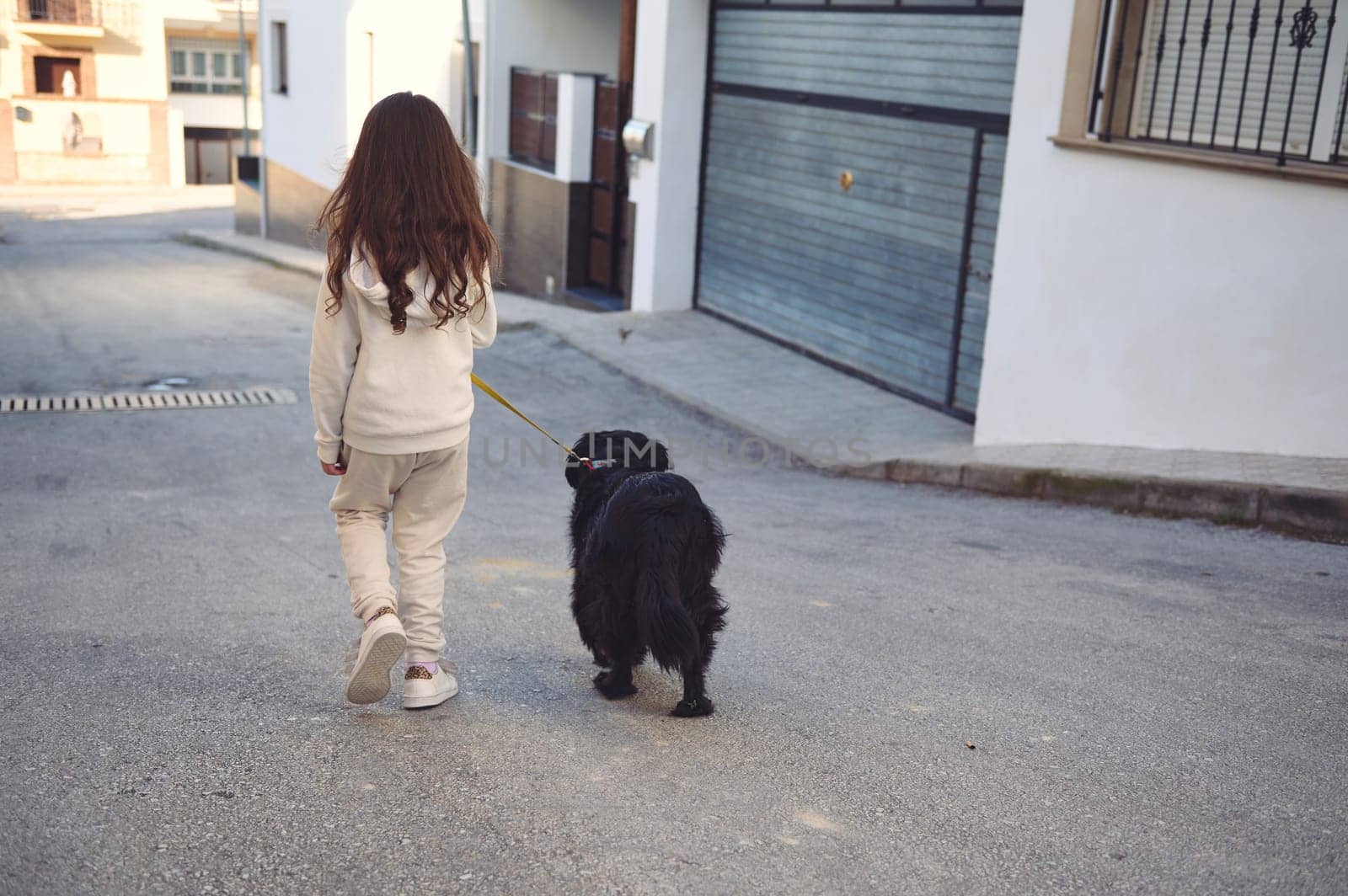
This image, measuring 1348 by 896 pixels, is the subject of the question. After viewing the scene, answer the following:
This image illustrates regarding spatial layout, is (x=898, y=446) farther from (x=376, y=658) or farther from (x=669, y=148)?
(x=376, y=658)

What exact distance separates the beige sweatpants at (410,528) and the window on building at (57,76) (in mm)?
41963

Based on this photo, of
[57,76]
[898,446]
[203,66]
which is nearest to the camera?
[898,446]

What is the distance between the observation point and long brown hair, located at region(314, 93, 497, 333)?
134 inches

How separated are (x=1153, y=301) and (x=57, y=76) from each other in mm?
41087

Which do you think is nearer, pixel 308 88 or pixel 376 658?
pixel 376 658

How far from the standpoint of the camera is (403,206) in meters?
3.42

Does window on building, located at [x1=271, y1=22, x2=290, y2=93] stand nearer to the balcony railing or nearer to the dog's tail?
the balcony railing

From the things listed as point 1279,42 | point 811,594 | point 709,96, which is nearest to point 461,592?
point 811,594

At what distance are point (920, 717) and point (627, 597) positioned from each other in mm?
962

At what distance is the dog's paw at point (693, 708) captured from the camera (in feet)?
12.7

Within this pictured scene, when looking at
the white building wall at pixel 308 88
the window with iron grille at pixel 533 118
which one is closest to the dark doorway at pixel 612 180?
the window with iron grille at pixel 533 118

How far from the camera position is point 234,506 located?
278 inches

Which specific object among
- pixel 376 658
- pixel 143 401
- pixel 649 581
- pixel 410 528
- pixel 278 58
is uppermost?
pixel 278 58

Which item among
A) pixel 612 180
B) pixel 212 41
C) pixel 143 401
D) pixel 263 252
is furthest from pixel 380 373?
pixel 212 41
